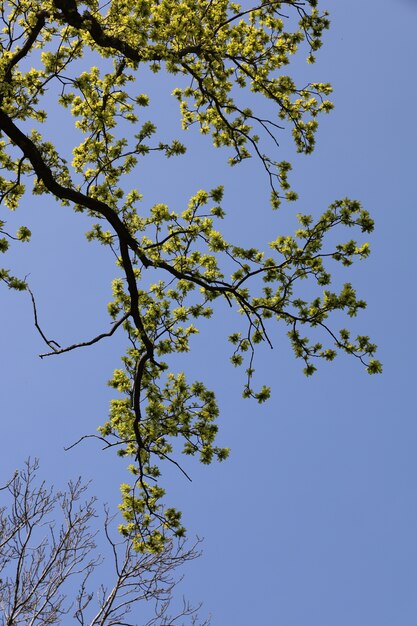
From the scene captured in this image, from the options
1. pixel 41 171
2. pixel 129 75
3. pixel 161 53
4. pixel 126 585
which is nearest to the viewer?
pixel 41 171

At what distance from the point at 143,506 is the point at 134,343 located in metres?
2.41

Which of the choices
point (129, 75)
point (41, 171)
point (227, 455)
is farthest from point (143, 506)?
point (129, 75)

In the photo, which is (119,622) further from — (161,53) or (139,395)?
(161,53)

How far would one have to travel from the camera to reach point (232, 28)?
10.7 m

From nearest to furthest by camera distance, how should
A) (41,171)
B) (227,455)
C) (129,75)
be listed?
(41,171) < (227,455) < (129,75)

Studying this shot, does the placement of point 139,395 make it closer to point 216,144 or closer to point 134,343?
point 134,343

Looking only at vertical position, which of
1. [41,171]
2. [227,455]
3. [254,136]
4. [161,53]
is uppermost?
[254,136]

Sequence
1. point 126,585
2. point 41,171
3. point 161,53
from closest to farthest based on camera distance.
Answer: point 41,171, point 161,53, point 126,585

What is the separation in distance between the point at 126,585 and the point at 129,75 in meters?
9.09

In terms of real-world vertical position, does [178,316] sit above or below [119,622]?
above

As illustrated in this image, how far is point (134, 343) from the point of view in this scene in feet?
29.1

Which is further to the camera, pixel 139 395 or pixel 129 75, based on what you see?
pixel 129 75

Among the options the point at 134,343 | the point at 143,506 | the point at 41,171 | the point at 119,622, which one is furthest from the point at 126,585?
the point at 41,171

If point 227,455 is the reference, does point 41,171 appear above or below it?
above
